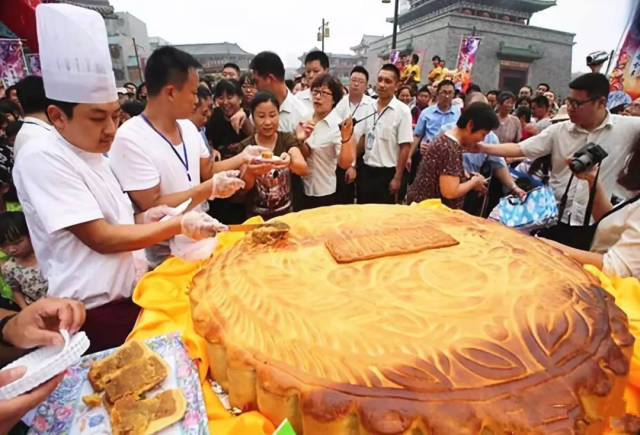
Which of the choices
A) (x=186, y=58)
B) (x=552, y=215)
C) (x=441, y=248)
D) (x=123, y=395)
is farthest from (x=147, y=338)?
(x=552, y=215)

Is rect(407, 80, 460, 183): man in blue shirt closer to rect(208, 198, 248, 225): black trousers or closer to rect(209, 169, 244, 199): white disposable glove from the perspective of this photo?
rect(208, 198, 248, 225): black trousers

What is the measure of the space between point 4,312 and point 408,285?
1.46m

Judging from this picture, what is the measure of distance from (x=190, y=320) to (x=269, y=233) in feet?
1.65

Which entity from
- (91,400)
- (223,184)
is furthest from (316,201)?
(91,400)

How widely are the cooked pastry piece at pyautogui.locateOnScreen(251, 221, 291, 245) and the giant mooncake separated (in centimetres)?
10

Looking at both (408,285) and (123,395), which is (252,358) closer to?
(123,395)

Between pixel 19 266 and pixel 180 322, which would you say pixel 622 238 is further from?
pixel 19 266

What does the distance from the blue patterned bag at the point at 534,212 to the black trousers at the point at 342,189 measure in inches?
64.7

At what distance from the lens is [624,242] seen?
60.1 inches

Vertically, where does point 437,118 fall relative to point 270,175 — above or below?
above

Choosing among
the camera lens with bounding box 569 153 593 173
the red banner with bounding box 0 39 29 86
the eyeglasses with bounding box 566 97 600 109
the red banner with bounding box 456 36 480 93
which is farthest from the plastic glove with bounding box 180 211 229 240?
the red banner with bounding box 456 36 480 93

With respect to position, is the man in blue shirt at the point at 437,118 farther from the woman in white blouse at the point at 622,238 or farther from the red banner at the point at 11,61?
the red banner at the point at 11,61

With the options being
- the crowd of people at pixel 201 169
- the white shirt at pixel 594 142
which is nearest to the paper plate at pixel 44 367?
the crowd of people at pixel 201 169

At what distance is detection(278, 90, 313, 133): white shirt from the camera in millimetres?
3012
